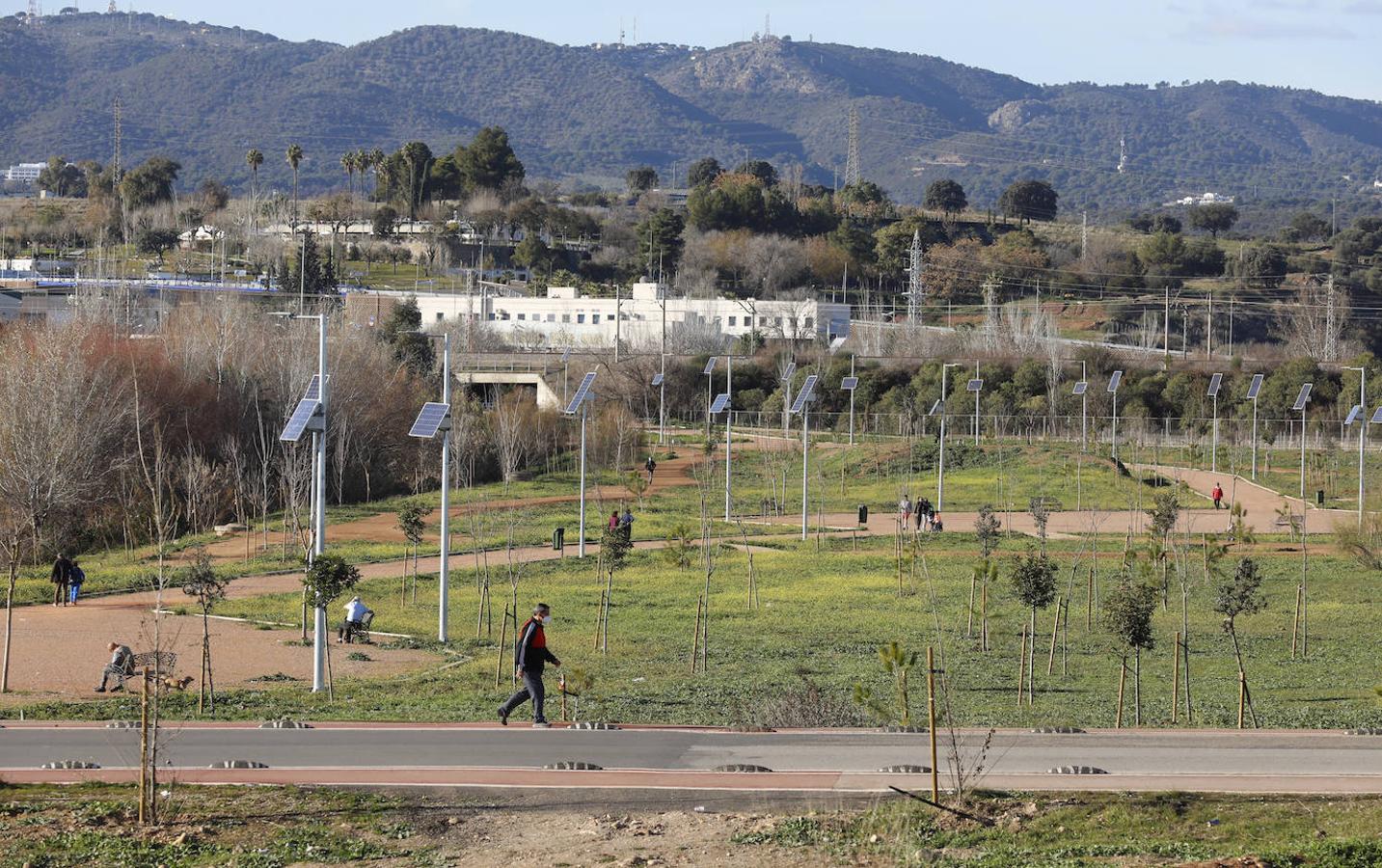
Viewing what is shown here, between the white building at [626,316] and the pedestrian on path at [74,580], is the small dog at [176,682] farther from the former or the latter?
the white building at [626,316]

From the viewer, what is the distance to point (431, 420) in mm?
31250

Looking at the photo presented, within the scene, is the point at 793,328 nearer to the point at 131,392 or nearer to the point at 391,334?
the point at 391,334

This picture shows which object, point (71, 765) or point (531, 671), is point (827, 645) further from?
point (71, 765)

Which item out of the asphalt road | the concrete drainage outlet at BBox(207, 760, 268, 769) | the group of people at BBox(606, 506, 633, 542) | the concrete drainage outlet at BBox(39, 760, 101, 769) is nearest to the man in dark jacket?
the asphalt road

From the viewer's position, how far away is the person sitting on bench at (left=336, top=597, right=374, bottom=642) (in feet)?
100

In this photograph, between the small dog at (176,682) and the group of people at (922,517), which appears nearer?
the small dog at (176,682)

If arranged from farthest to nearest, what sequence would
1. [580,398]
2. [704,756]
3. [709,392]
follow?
[709,392]
[580,398]
[704,756]

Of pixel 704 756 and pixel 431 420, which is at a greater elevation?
pixel 431 420

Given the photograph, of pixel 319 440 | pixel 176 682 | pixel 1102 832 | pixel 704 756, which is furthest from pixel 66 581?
pixel 1102 832

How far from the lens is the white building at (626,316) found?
359ft

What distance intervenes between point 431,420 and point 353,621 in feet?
12.2

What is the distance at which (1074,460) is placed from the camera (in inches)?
2574

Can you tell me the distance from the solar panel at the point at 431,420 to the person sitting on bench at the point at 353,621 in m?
3.17

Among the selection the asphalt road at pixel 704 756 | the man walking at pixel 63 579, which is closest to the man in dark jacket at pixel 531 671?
the asphalt road at pixel 704 756
